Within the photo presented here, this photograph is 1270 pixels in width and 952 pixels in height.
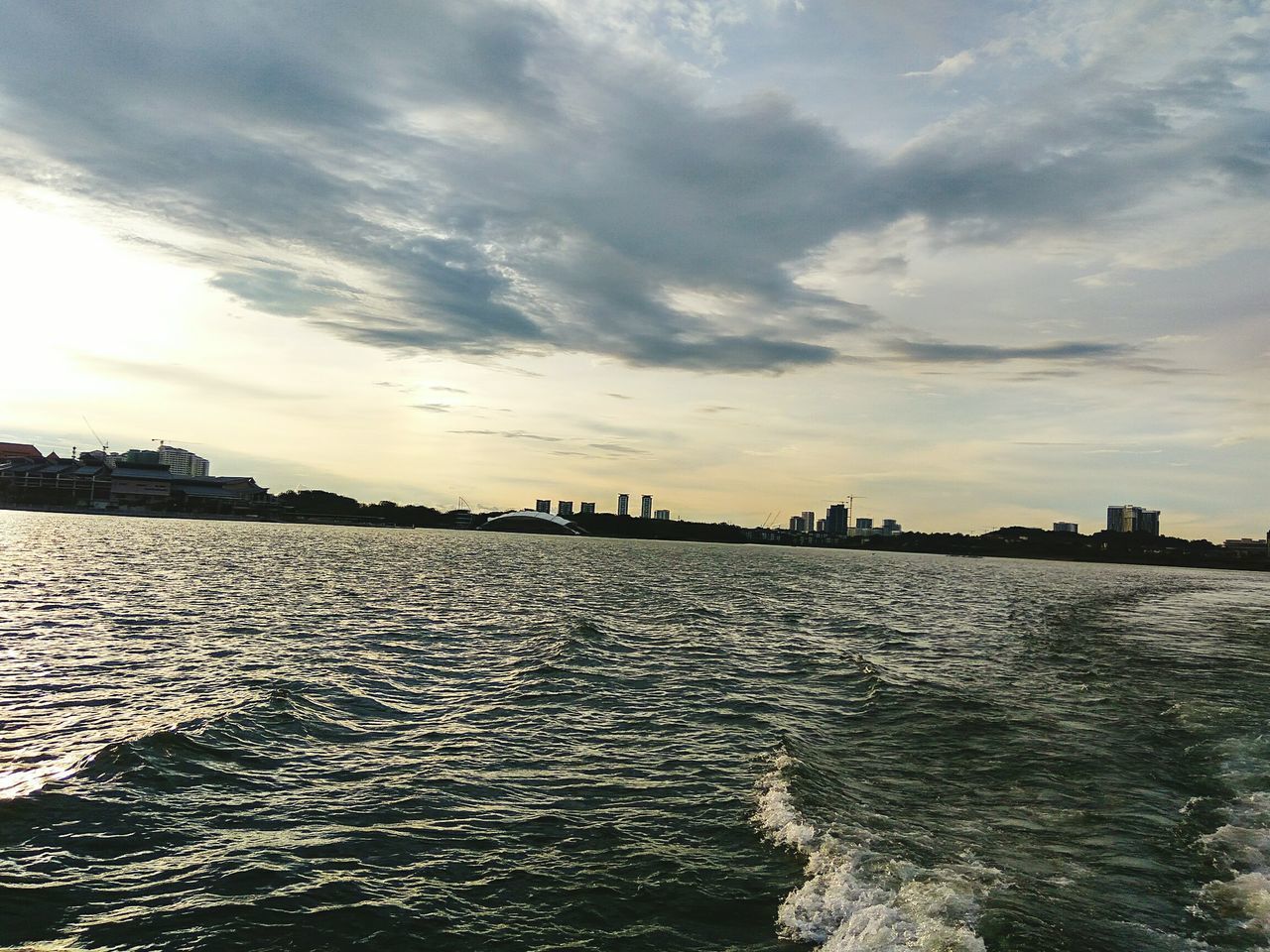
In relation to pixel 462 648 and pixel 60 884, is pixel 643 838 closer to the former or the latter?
pixel 60 884

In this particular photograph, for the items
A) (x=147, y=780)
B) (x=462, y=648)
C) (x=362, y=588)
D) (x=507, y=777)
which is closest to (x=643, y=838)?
(x=507, y=777)

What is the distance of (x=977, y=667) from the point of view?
33.4 metres

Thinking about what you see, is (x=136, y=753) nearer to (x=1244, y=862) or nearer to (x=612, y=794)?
(x=612, y=794)

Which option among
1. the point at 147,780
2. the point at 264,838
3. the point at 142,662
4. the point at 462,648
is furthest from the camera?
the point at 462,648

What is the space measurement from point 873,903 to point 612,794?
249 inches

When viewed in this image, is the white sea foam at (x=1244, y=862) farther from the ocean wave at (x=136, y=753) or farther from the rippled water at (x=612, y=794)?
the ocean wave at (x=136, y=753)

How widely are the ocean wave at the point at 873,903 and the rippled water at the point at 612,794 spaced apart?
5cm

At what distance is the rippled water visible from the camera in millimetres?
11180

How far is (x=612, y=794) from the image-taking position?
16.4 m

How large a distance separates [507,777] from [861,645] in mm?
27329

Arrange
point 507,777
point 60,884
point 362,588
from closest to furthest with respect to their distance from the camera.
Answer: point 60,884, point 507,777, point 362,588

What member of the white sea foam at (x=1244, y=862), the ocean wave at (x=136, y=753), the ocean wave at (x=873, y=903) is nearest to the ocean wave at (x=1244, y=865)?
the white sea foam at (x=1244, y=862)

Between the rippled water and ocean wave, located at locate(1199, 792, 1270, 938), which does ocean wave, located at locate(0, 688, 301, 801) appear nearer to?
the rippled water

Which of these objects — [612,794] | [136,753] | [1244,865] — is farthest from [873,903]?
[136,753]
